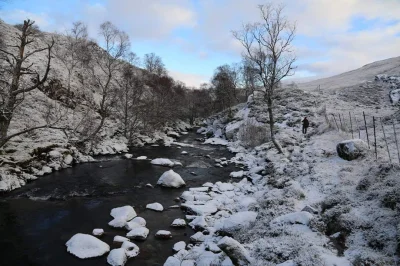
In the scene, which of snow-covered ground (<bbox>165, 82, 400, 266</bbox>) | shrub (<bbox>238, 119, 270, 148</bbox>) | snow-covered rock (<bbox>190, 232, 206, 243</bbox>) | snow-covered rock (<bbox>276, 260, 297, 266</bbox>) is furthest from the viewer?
shrub (<bbox>238, 119, 270, 148</bbox>)

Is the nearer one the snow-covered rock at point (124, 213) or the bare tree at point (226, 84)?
the snow-covered rock at point (124, 213)

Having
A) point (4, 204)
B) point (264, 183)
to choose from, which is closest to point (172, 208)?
point (264, 183)

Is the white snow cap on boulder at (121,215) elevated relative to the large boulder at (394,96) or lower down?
lower down

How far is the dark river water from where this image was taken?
29.9 ft

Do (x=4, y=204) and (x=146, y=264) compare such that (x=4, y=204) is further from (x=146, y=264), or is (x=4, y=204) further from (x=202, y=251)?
(x=202, y=251)

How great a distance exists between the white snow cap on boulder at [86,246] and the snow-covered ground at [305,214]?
251cm

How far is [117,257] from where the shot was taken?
8.58 metres

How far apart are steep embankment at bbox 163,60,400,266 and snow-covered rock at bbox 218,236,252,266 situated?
1.1 inches

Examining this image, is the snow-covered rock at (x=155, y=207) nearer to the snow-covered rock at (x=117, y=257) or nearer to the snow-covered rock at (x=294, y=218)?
the snow-covered rock at (x=117, y=257)

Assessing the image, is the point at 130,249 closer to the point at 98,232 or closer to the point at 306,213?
the point at 98,232

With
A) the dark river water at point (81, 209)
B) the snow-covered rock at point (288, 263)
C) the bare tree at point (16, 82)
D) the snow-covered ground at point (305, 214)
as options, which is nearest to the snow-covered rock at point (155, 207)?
the dark river water at point (81, 209)

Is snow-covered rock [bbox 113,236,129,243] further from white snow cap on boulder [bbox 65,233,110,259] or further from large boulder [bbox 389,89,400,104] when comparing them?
large boulder [bbox 389,89,400,104]

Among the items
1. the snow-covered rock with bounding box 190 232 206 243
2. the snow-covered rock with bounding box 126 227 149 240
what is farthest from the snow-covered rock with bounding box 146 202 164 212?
the snow-covered rock with bounding box 190 232 206 243

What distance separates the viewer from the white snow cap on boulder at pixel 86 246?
8930 mm
